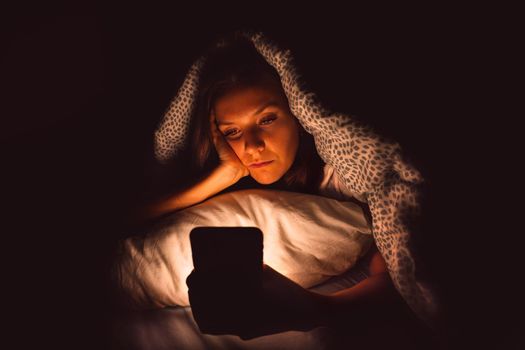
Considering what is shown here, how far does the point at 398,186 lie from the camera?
2.38 feet

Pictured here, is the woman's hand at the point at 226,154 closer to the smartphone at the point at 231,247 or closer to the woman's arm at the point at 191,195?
the woman's arm at the point at 191,195

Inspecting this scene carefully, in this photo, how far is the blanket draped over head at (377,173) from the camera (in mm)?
706

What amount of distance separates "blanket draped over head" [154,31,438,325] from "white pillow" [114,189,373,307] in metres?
0.11

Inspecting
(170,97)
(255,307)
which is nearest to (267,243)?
(255,307)

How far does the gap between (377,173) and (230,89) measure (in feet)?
1.64

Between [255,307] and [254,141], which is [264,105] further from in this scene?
[255,307]

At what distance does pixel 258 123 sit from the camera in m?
0.98

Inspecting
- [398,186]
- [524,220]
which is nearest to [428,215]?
[398,186]

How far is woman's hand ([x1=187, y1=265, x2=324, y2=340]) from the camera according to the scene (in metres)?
0.66

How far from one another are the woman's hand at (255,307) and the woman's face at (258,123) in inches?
15.1

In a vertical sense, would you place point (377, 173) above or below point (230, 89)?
below

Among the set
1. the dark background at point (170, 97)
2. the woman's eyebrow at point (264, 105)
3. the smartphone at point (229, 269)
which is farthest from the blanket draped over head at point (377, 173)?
the smartphone at point (229, 269)

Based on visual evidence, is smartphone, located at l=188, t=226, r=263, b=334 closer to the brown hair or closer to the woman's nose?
the woman's nose

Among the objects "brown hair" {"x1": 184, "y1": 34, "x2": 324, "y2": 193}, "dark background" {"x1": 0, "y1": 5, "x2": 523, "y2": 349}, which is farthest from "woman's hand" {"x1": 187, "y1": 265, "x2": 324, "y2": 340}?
"brown hair" {"x1": 184, "y1": 34, "x2": 324, "y2": 193}
